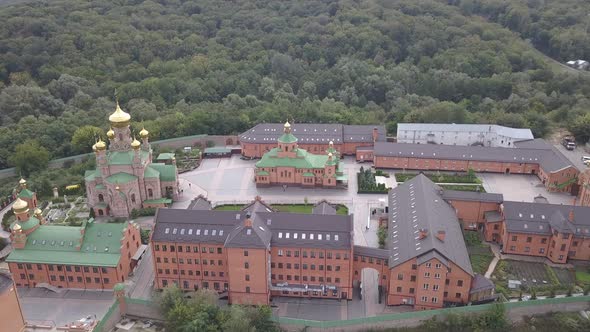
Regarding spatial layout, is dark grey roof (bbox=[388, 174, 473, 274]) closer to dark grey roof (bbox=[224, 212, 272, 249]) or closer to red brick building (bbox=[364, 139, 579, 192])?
dark grey roof (bbox=[224, 212, 272, 249])

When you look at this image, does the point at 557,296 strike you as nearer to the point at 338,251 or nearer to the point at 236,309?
the point at 338,251

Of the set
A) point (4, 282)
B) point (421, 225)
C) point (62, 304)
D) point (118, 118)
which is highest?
point (118, 118)

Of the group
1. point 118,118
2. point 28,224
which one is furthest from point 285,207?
point 28,224

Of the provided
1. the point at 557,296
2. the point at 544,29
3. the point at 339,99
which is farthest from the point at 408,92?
the point at 557,296

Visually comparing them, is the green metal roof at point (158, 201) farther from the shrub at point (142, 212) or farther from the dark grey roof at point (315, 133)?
the dark grey roof at point (315, 133)

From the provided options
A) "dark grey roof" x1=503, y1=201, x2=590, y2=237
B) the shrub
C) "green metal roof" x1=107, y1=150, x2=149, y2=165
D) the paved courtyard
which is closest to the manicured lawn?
"dark grey roof" x1=503, y1=201, x2=590, y2=237

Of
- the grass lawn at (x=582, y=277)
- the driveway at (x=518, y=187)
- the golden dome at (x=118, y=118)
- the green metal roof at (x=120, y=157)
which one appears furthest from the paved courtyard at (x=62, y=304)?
the driveway at (x=518, y=187)

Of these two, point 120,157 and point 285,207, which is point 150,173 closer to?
point 120,157
